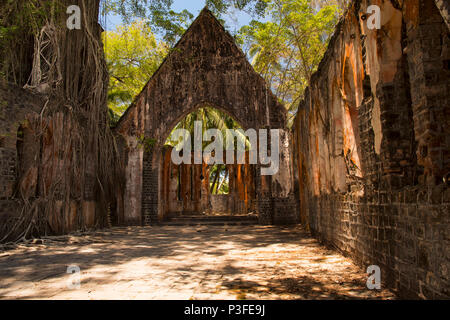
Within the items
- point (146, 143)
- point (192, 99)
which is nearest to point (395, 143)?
point (192, 99)

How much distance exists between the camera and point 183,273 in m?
4.08

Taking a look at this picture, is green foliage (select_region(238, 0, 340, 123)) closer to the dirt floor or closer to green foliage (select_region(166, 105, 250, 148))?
green foliage (select_region(166, 105, 250, 148))

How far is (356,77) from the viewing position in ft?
13.8

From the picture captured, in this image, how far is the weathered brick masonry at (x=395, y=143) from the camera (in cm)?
257

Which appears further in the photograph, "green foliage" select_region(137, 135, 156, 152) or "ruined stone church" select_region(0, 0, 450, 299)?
"green foliage" select_region(137, 135, 156, 152)

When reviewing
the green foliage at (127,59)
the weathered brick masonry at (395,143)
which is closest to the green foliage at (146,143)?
the green foliage at (127,59)

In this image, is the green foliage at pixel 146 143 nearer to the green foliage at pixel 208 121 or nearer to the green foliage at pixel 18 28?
the green foliage at pixel 18 28

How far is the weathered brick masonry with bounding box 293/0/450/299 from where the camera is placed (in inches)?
101

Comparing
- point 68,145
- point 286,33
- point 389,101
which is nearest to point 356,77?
point 389,101

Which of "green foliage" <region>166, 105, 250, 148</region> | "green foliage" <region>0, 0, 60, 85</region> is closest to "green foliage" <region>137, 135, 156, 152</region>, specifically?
"green foliage" <region>0, 0, 60, 85</region>

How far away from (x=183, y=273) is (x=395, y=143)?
265cm

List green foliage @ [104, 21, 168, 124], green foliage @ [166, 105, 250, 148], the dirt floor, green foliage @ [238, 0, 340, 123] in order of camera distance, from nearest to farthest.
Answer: the dirt floor → green foliage @ [238, 0, 340, 123] → green foliage @ [104, 21, 168, 124] → green foliage @ [166, 105, 250, 148]

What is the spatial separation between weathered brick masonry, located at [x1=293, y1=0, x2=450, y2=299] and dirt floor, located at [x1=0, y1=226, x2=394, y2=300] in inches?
18.3
